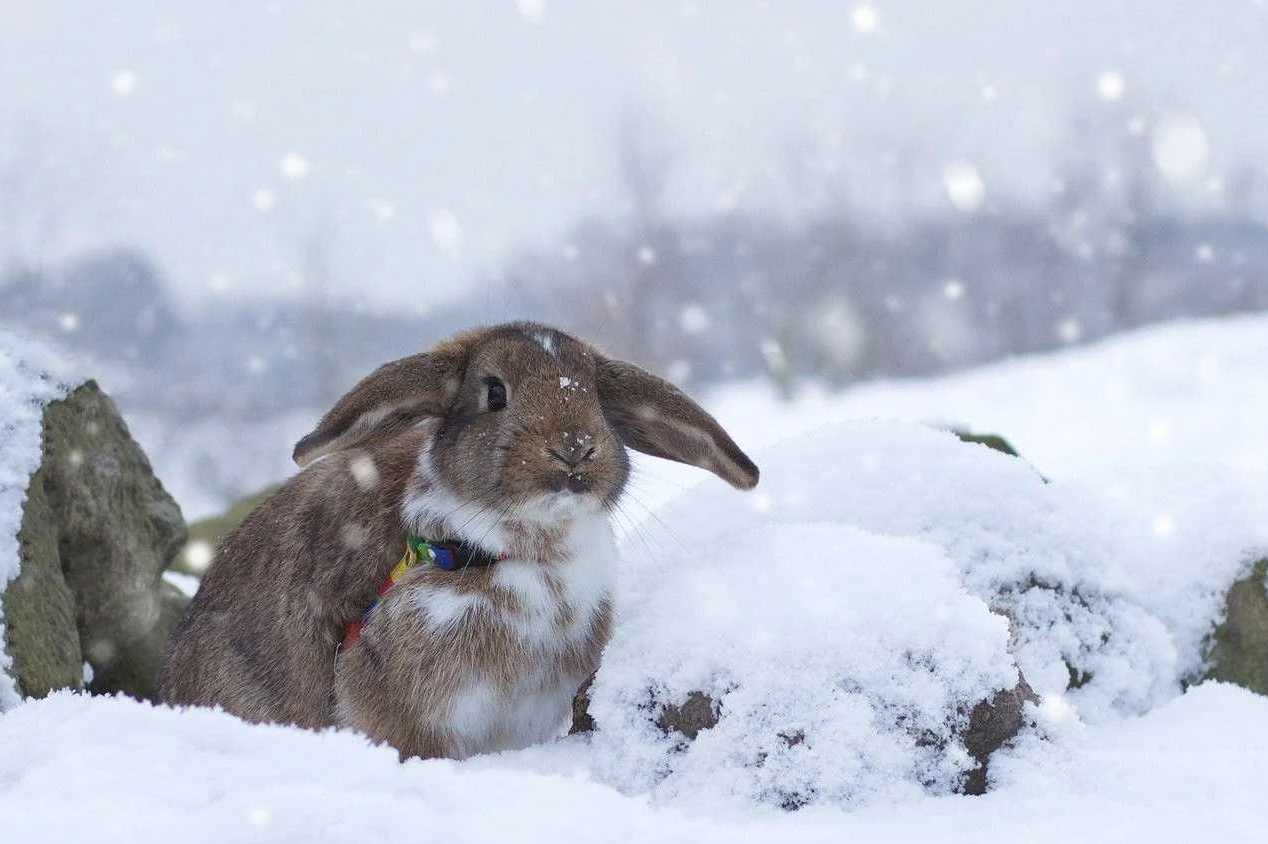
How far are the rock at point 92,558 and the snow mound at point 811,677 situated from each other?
6.92 ft

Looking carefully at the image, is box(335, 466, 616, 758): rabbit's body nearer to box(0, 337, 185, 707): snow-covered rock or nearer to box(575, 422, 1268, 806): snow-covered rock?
box(575, 422, 1268, 806): snow-covered rock

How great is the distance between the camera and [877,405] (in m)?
18.3

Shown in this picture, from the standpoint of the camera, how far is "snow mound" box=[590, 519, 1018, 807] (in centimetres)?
286

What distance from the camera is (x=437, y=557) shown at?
3.61 meters

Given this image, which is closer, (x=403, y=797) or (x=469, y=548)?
(x=403, y=797)

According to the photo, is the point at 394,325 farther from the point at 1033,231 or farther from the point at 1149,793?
the point at 1149,793

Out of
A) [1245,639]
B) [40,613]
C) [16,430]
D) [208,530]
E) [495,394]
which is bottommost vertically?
[208,530]

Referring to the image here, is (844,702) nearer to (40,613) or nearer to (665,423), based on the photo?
(665,423)

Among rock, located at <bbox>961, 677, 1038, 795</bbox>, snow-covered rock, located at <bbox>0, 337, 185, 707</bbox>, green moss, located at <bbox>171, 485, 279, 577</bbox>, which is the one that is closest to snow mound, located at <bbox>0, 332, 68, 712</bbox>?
snow-covered rock, located at <bbox>0, 337, 185, 707</bbox>

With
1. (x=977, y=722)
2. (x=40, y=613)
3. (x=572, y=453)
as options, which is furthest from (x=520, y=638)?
(x=40, y=613)

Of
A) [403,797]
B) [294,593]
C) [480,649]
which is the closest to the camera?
[403,797]

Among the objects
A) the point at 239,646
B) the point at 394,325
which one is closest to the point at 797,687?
the point at 239,646

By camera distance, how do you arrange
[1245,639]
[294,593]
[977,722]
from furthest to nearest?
[1245,639] → [294,593] → [977,722]

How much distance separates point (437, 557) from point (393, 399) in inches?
18.6
